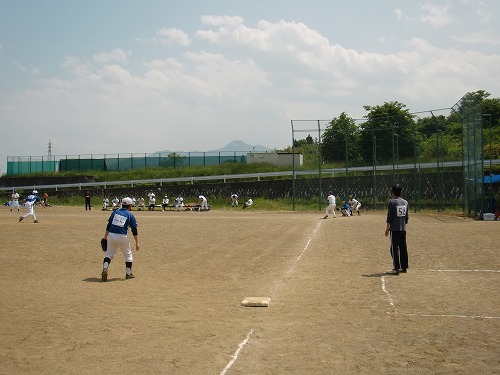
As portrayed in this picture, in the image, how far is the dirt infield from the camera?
6.34 metres

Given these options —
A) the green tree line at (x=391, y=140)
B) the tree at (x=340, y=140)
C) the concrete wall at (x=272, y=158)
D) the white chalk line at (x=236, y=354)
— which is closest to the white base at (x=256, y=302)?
the white chalk line at (x=236, y=354)

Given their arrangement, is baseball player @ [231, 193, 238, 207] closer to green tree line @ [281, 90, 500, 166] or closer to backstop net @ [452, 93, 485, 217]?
green tree line @ [281, 90, 500, 166]

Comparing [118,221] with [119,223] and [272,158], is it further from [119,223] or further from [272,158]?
[272,158]

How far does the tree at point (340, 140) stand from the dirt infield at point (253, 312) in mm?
24270

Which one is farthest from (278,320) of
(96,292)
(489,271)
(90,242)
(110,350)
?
Result: (90,242)

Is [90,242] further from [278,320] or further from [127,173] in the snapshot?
[127,173]

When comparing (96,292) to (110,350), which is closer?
(110,350)

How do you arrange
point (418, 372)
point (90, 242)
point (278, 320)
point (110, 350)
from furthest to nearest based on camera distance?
1. point (90, 242)
2. point (278, 320)
3. point (110, 350)
4. point (418, 372)

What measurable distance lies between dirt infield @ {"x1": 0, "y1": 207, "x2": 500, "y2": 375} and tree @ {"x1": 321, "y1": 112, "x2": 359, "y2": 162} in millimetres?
24270

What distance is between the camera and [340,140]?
42125mm

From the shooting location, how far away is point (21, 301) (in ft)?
32.3

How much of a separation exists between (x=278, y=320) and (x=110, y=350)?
2.38m

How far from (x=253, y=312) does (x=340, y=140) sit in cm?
3430

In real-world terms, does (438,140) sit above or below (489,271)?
above
